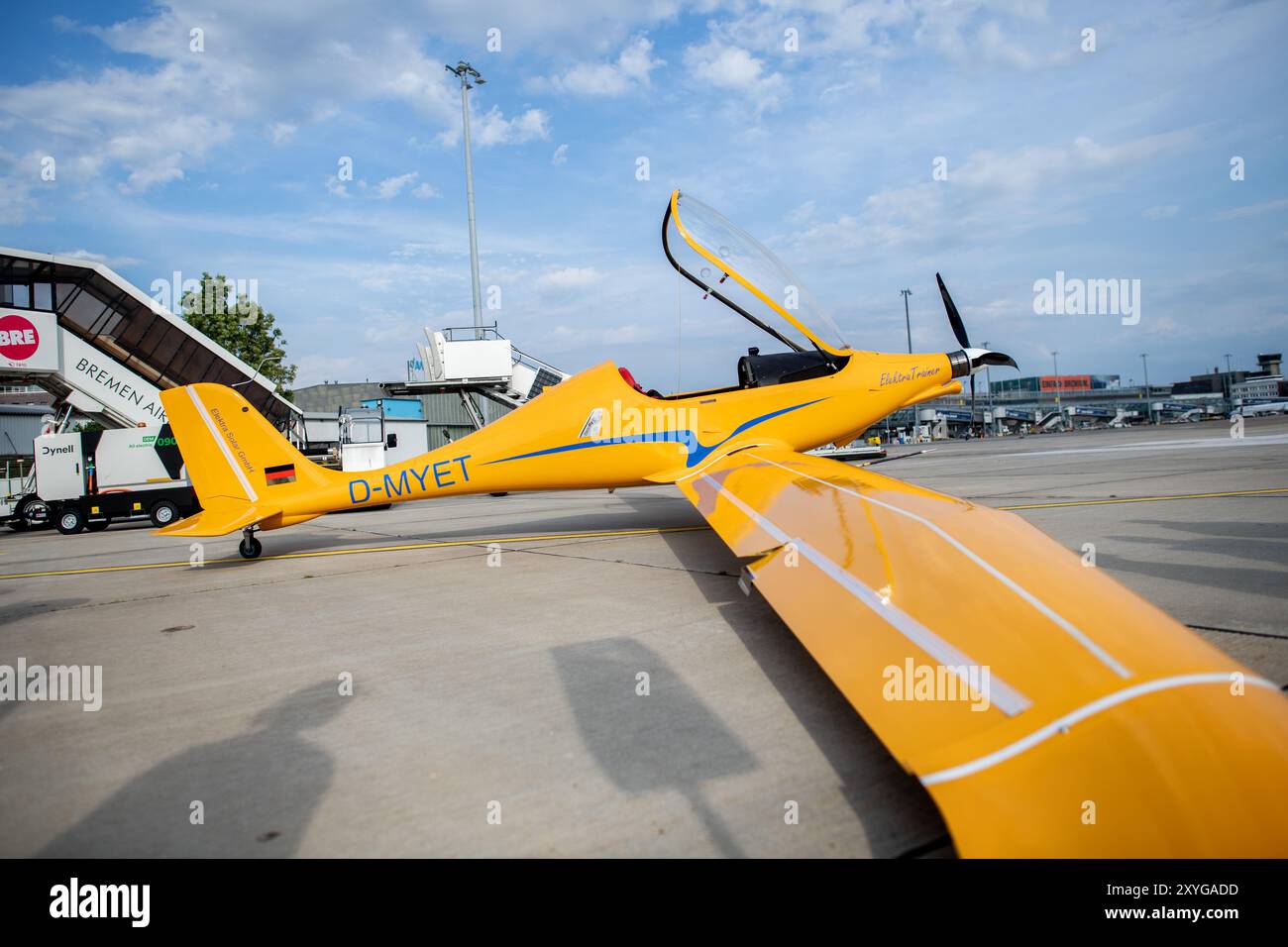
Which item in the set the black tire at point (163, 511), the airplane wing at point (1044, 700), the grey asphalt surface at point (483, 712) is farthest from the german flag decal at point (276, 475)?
the black tire at point (163, 511)

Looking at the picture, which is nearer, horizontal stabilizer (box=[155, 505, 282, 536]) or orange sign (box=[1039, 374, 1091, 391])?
horizontal stabilizer (box=[155, 505, 282, 536])

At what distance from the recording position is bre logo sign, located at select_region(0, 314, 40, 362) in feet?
77.3

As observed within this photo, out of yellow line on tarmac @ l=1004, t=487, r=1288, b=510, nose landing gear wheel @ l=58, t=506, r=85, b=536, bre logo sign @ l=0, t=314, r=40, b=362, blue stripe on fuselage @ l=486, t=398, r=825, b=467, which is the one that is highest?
bre logo sign @ l=0, t=314, r=40, b=362

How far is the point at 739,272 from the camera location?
9.00 m

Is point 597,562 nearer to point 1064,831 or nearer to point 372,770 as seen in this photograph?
point 372,770

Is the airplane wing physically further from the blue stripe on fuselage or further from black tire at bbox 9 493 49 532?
black tire at bbox 9 493 49 532

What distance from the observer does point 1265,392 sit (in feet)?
356

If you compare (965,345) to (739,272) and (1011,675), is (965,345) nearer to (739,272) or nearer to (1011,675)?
(739,272)

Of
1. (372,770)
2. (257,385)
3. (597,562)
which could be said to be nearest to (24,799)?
(372,770)

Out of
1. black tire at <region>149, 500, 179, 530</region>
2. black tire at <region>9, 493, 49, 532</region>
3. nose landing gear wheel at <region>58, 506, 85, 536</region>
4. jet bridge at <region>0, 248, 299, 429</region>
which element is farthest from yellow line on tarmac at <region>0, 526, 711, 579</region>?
jet bridge at <region>0, 248, 299, 429</region>

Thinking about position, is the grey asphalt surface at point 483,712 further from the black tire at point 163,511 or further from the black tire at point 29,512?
the black tire at point 29,512

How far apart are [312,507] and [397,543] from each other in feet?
5.42

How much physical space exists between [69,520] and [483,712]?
20355 mm

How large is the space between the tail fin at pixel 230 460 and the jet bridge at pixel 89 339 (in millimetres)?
20149
